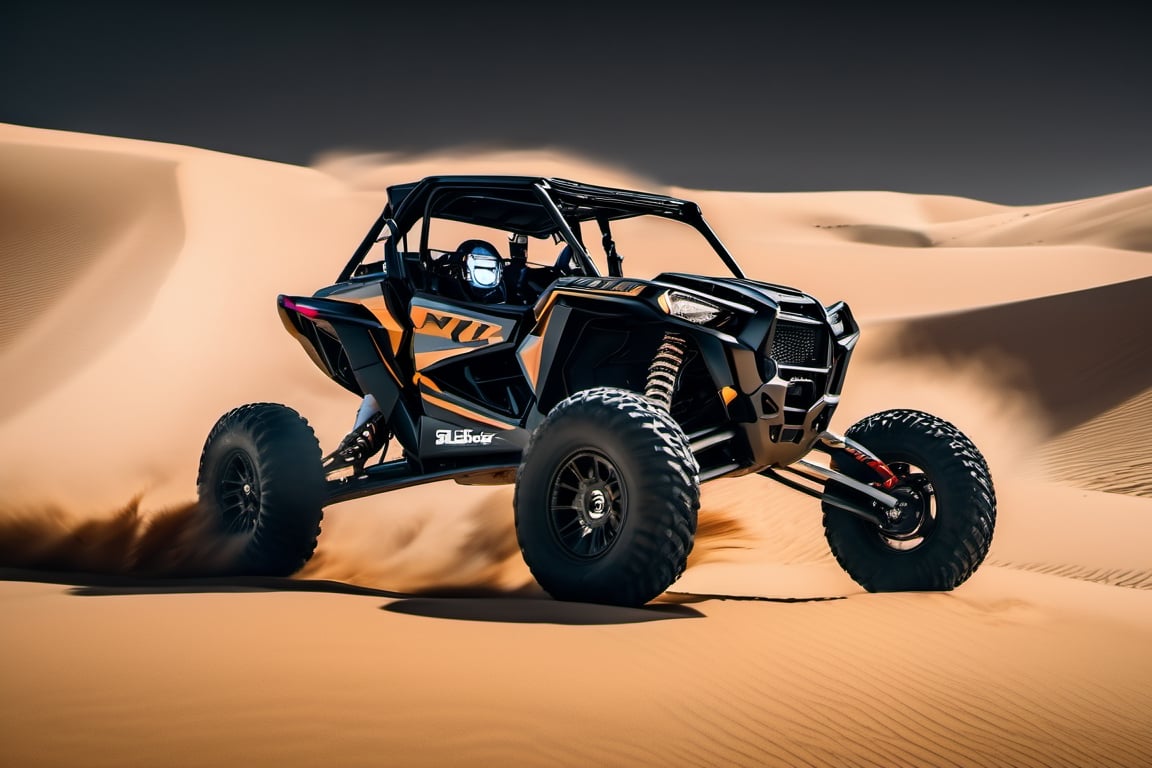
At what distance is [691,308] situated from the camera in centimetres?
641

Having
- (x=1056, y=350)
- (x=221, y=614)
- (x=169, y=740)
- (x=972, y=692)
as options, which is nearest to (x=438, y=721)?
(x=169, y=740)

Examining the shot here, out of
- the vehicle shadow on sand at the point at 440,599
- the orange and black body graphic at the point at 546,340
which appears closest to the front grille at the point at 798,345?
the orange and black body graphic at the point at 546,340

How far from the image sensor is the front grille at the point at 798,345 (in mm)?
6609

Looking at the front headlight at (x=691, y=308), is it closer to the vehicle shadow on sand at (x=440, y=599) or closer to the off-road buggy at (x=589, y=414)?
the off-road buggy at (x=589, y=414)

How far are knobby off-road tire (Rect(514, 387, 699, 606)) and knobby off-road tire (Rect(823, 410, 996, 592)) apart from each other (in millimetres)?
2201

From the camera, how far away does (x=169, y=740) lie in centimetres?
362

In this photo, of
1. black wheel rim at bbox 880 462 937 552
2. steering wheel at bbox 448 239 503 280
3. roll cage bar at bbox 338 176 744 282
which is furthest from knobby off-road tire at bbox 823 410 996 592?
steering wheel at bbox 448 239 503 280

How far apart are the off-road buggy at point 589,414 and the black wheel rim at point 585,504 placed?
0.01m

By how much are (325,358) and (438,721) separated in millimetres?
4953

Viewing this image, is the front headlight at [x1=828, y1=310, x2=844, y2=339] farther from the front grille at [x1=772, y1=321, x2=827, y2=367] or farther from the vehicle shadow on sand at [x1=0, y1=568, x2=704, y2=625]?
the vehicle shadow on sand at [x1=0, y1=568, x2=704, y2=625]

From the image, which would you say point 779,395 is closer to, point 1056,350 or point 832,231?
point 1056,350

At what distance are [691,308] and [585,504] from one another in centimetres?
117

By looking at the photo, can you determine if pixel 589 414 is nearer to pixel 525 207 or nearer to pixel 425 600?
pixel 425 600

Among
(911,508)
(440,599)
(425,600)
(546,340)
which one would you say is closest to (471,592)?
(440,599)
